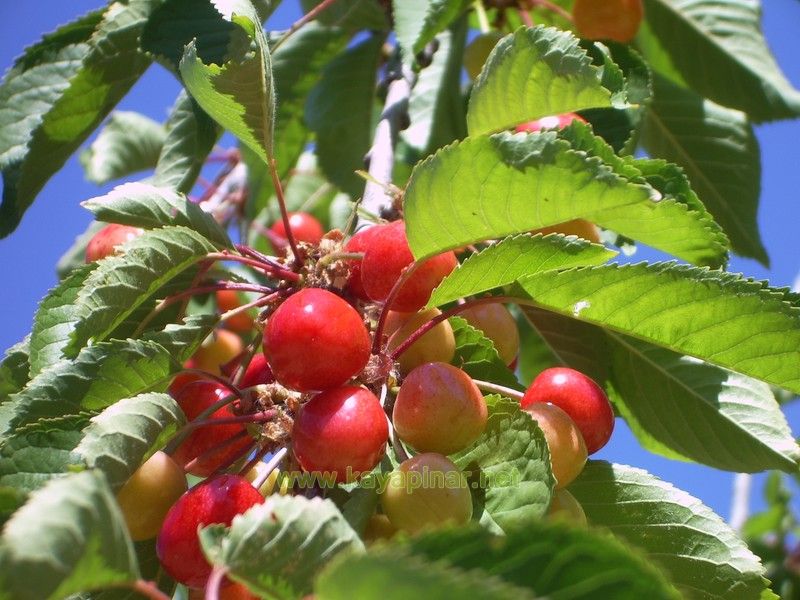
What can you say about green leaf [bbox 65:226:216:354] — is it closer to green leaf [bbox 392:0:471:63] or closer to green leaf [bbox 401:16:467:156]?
green leaf [bbox 392:0:471:63]

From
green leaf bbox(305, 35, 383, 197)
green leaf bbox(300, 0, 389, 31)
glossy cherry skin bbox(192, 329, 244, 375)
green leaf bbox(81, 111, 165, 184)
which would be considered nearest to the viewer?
glossy cherry skin bbox(192, 329, 244, 375)

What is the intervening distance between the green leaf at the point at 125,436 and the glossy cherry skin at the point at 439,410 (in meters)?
0.26

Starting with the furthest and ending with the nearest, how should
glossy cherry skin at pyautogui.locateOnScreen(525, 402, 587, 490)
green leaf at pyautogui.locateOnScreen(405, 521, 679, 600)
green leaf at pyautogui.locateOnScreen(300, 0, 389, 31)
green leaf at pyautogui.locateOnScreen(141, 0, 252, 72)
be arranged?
green leaf at pyautogui.locateOnScreen(300, 0, 389, 31)
green leaf at pyautogui.locateOnScreen(141, 0, 252, 72)
glossy cherry skin at pyautogui.locateOnScreen(525, 402, 587, 490)
green leaf at pyautogui.locateOnScreen(405, 521, 679, 600)

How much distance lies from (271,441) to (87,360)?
239mm

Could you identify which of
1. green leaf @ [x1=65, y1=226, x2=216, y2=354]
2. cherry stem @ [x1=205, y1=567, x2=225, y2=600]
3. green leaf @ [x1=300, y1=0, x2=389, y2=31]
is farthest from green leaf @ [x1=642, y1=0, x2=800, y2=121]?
cherry stem @ [x1=205, y1=567, x2=225, y2=600]

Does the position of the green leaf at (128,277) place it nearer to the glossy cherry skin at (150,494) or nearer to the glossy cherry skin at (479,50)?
the glossy cherry skin at (150,494)

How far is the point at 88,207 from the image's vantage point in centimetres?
108

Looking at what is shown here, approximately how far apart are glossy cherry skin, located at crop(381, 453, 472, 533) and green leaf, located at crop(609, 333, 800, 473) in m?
0.61

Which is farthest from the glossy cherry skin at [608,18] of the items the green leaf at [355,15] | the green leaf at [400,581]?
the green leaf at [400,581]

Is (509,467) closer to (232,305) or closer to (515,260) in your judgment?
(515,260)

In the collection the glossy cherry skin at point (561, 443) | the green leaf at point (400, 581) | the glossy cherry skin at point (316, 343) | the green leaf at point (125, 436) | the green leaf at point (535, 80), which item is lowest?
the green leaf at point (400, 581)

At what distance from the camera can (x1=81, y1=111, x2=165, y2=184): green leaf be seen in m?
2.73

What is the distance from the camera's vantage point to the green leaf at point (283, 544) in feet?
2.27

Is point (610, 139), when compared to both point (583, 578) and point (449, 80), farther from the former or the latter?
point (583, 578)
